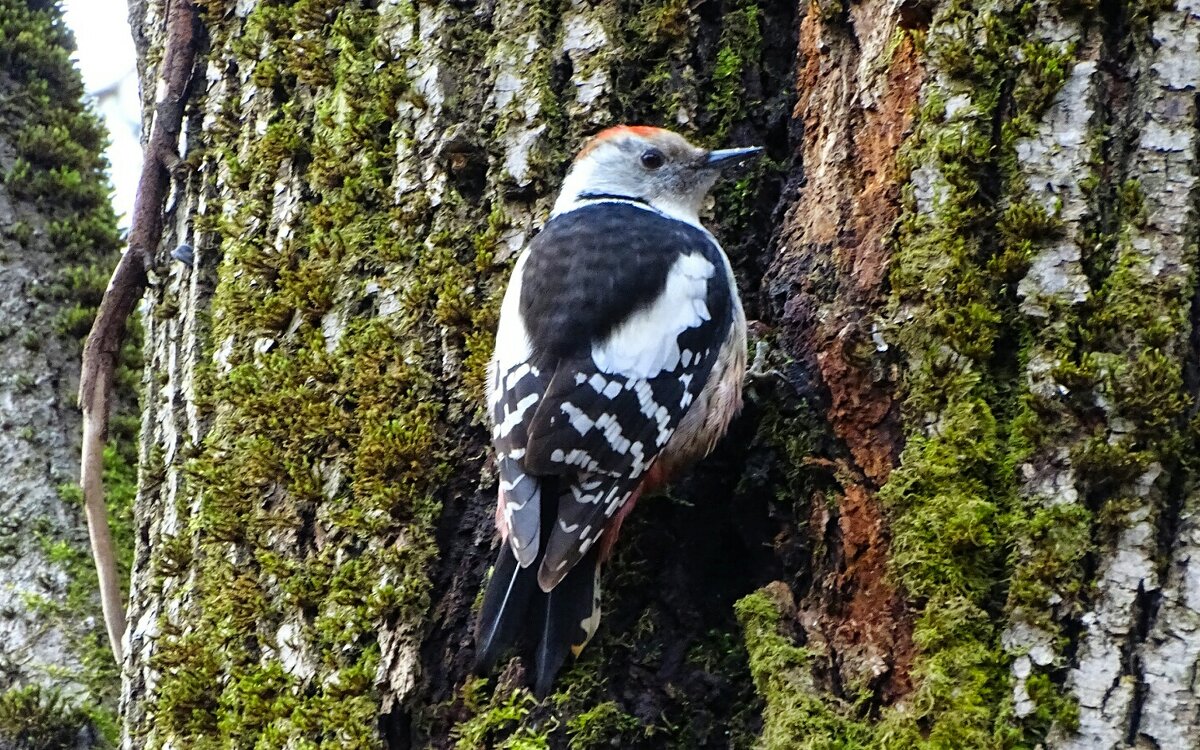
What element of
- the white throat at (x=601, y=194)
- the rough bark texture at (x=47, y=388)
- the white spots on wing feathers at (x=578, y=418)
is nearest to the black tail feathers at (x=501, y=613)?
the white spots on wing feathers at (x=578, y=418)

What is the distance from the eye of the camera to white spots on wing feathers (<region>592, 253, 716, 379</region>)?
2.78 m

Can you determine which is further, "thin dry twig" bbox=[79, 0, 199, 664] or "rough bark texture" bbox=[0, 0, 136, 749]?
"thin dry twig" bbox=[79, 0, 199, 664]

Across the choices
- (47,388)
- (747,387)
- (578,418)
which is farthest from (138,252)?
(747,387)

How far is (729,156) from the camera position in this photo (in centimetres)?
287

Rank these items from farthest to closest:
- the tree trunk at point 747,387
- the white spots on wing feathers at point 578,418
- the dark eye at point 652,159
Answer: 1. the dark eye at point 652,159
2. the white spots on wing feathers at point 578,418
3. the tree trunk at point 747,387

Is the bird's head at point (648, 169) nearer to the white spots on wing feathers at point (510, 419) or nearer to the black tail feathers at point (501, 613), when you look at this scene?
the white spots on wing feathers at point (510, 419)

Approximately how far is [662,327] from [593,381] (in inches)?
10.6

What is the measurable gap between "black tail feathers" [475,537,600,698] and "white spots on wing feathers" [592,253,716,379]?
0.59 metres

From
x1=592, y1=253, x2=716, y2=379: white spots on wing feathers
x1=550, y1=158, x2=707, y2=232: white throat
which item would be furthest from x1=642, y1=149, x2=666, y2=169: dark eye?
x1=592, y1=253, x2=716, y2=379: white spots on wing feathers

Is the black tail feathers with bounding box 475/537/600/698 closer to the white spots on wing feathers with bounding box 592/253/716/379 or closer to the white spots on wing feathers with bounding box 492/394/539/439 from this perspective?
the white spots on wing feathers with bounding box 492/394/539/439

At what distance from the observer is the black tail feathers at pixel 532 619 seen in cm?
230

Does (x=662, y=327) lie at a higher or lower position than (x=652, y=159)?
lower

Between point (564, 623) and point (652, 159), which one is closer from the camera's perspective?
point (564, 623)

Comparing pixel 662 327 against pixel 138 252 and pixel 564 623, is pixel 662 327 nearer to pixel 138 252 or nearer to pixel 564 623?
pixel 564 623
